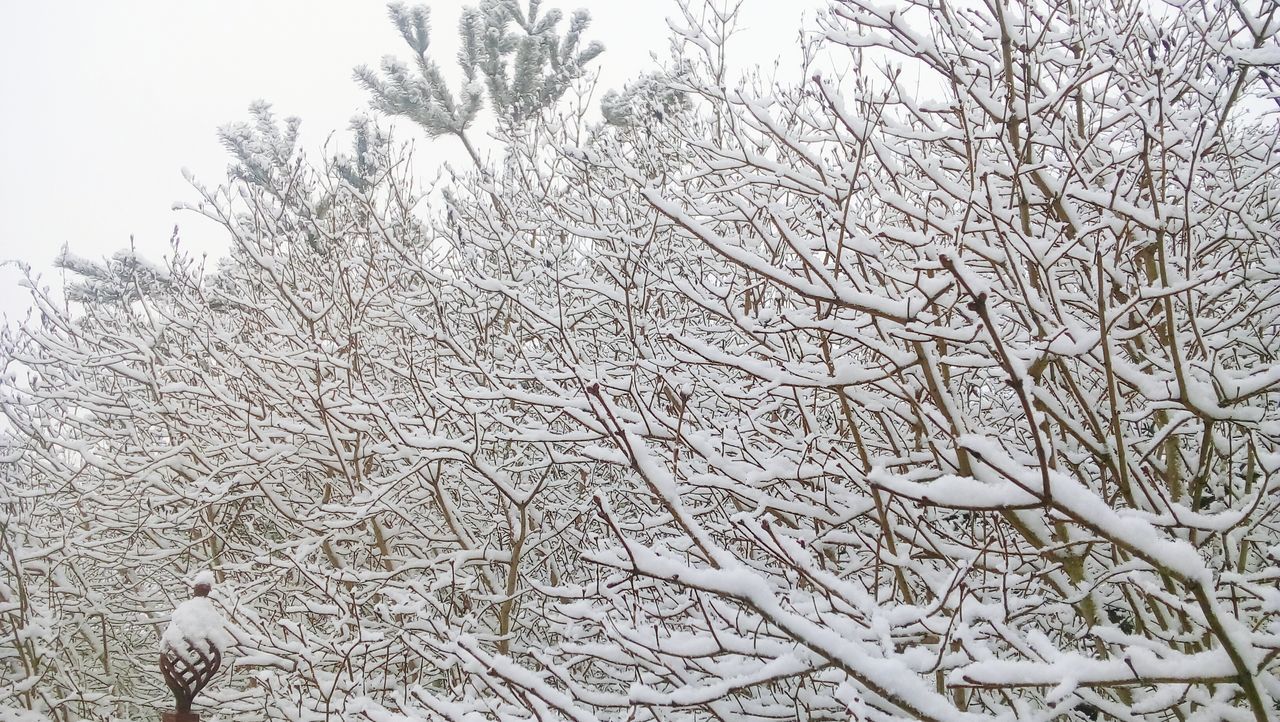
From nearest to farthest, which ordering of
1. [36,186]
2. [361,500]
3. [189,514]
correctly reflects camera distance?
[361,500] → [189,514] → [36,186]

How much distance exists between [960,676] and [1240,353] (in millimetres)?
3708

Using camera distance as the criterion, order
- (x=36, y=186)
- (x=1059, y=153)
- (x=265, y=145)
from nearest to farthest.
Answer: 1. (x=1059, y=153)
2. (x=265, y=145)
3. (x=36, y=186)

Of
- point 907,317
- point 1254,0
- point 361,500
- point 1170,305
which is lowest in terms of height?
point 361,500

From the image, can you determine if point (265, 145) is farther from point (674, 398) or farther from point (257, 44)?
point (257, 44)

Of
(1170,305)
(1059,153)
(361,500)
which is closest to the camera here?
(1170,305)

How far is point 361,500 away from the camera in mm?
4766

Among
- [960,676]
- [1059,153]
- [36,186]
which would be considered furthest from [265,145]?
[36,186]

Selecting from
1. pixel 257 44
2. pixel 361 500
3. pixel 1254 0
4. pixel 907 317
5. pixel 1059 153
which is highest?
pixel 257 44

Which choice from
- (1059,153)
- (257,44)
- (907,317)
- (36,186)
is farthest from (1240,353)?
(257,44)

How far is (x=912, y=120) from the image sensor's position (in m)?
4.96

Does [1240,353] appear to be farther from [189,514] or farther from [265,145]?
[265,145]

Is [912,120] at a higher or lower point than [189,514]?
higher

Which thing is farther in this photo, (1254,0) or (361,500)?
(361,500)

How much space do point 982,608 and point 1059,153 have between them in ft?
9.88
